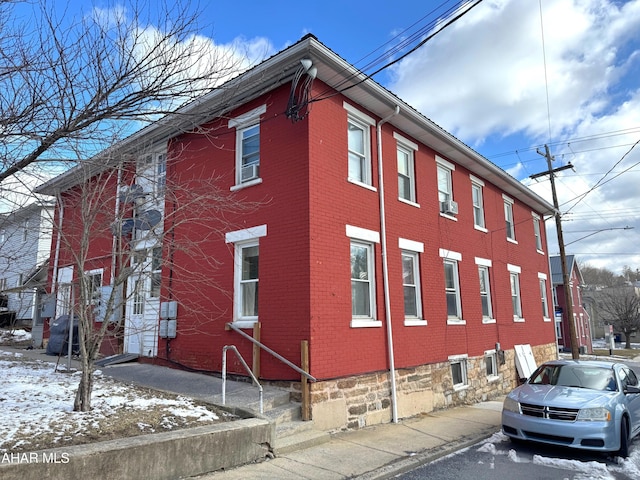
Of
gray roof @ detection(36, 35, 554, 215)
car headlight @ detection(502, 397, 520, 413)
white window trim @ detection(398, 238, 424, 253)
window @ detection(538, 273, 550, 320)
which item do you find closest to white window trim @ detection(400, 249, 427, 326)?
white window trim @ detection(398, 238, 424, 253)

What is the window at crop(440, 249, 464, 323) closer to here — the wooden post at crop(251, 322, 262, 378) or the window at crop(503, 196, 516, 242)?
the window at crop(503, 196, 516, 242)

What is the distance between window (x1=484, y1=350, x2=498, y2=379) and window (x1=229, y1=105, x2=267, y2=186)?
9.36 meters

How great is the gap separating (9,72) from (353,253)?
6.47m

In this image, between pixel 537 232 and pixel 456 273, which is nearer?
pixel 456 273

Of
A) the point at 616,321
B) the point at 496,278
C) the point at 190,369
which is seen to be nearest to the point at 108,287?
the point at 190,369

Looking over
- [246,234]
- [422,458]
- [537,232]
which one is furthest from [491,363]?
[246,234]

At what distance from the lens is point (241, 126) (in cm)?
1003

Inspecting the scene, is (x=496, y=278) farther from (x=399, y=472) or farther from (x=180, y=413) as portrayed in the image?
(x=180, y=413)

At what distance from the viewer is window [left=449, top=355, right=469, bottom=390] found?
40.0 feet

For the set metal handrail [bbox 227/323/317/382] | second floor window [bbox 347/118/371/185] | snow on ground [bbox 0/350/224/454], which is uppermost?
second floor window [bbox 347/118/371/185]

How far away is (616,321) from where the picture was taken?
164ft

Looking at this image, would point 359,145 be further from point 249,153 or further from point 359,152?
point 249,153
